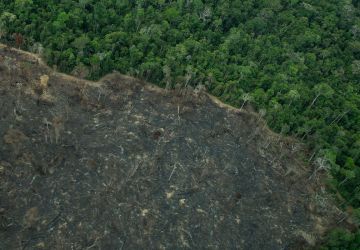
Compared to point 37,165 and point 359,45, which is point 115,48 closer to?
point 37,165

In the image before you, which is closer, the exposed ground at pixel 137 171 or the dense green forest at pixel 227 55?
the exposed ground at pixel 137 171

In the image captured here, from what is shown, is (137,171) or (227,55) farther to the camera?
(227,55)

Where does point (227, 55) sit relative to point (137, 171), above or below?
above

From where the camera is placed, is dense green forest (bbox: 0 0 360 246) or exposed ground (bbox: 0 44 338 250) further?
dense green forest (bbox: 0 0 360 246)

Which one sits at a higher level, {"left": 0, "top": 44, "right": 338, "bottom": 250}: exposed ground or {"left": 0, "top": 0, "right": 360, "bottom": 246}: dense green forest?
{"left": 0, "top": 0, "right": 360, "bottom": 246}: dense green forest

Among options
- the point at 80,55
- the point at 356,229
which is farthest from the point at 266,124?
the point at 80,55
